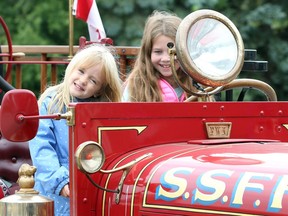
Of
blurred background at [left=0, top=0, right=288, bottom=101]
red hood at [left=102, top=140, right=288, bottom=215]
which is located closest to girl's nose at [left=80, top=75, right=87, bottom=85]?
red hood at [left=102, top=140, right=288, bottom=215]

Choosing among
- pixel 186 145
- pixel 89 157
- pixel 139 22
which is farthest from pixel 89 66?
pixel 139 22

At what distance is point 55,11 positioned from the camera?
583 inches

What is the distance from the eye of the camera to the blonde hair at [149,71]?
4977 mm

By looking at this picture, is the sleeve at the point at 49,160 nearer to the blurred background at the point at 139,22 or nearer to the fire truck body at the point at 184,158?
the fire truck body at the point at 184,158

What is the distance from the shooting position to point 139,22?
509 inches

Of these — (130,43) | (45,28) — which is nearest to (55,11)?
(45,28)

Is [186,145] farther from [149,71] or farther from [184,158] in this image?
[149,71]

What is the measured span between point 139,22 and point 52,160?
28.8 feet

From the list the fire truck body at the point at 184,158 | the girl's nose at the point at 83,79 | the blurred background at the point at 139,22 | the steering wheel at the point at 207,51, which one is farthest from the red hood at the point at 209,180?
the blurred background at the point at 139,22

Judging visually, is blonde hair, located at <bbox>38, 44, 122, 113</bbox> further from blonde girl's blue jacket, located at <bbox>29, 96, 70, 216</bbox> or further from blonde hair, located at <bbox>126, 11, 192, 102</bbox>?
blonde hair, located at <bbox>126, 11, 192, 102</bbox>

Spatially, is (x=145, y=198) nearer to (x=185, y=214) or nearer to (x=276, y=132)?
(x=185, y=214)

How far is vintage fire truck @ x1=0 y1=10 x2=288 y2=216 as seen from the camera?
3475 mm

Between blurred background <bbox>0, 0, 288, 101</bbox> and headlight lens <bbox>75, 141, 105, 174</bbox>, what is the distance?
8.92 metres

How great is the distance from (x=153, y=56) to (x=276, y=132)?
106cm
